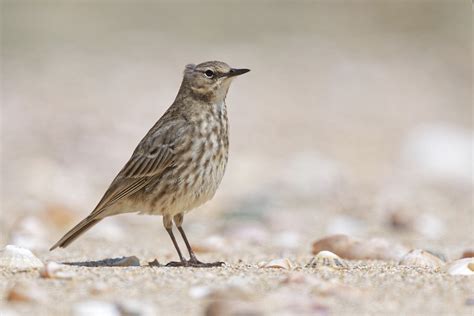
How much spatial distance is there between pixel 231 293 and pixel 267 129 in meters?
10.0

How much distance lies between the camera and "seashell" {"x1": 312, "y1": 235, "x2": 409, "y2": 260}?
252 inches

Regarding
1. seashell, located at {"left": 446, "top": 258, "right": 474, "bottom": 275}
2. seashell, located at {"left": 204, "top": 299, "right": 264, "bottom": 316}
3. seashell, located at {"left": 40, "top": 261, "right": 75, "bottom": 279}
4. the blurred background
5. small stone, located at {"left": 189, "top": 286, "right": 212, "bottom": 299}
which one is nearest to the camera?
seashell, located at {"left": 204, "top": 299, "right": 264, "bottom": 316}

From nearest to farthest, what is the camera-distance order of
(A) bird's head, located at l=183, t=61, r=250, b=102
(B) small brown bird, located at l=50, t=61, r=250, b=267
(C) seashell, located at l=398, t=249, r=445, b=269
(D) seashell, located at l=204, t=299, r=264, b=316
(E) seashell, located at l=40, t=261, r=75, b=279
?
(D) seashell, located at l=204, t=299, r=264, b=316 → (E) seashell, located at l=40, t=261, r=75, b=279 → (C) seashell, located at l=398, t=249, r=445, b=269 → (B) small brown bird, located at l=50, t=61, r=250, b=267 → (A) bird's head, located at l=183, t=61, r=250, b=102

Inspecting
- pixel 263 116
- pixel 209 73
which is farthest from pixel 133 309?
pixel 263 116

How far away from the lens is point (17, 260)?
17.4 feet

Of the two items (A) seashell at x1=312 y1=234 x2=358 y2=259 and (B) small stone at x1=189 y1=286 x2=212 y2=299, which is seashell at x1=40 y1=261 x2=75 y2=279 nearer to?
(B) small stone at x1=189 y1=286 x2=212 y2=299

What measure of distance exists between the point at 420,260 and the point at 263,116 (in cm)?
934

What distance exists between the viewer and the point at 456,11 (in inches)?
894

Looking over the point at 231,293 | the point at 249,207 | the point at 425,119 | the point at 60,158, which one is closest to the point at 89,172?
the point at 60,158

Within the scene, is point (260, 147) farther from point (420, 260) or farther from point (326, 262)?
point (326, 262)

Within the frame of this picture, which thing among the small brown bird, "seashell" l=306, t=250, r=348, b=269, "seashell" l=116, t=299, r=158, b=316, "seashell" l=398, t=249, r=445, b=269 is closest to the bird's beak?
the small brown bird

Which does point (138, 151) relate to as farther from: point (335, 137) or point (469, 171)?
point (335, 137)

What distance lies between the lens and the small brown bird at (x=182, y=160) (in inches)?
245

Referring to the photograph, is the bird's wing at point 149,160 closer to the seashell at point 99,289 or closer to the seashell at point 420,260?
the seashell at point 420,260
